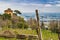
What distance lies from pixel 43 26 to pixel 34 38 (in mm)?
5307

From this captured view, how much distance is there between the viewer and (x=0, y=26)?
11.9 metres

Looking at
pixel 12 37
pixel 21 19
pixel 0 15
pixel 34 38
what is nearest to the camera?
pixel 34 38

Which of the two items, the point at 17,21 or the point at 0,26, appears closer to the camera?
the point at 0,26

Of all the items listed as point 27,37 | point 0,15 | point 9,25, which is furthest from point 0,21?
point 27,37

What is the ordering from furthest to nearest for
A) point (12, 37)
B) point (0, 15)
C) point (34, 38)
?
point (0, 15)
point (12, 37)
point (34, 38)

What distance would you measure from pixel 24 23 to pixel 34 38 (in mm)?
6922

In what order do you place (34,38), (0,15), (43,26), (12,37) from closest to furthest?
1. (34,38)
2. (12,37)
3. (43,26)
4. (0,15)

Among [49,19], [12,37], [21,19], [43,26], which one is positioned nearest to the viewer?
[12,37]

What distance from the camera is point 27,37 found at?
618 cm

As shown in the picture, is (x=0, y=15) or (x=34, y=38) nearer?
(x=34, y=38)

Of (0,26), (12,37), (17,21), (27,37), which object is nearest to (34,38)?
(27,37)

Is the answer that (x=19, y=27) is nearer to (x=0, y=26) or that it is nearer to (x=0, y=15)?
(x=0, y=26)

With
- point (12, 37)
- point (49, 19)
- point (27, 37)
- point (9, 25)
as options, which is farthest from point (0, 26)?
point (27, 37)

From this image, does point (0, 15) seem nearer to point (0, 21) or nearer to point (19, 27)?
point (0, 21)
